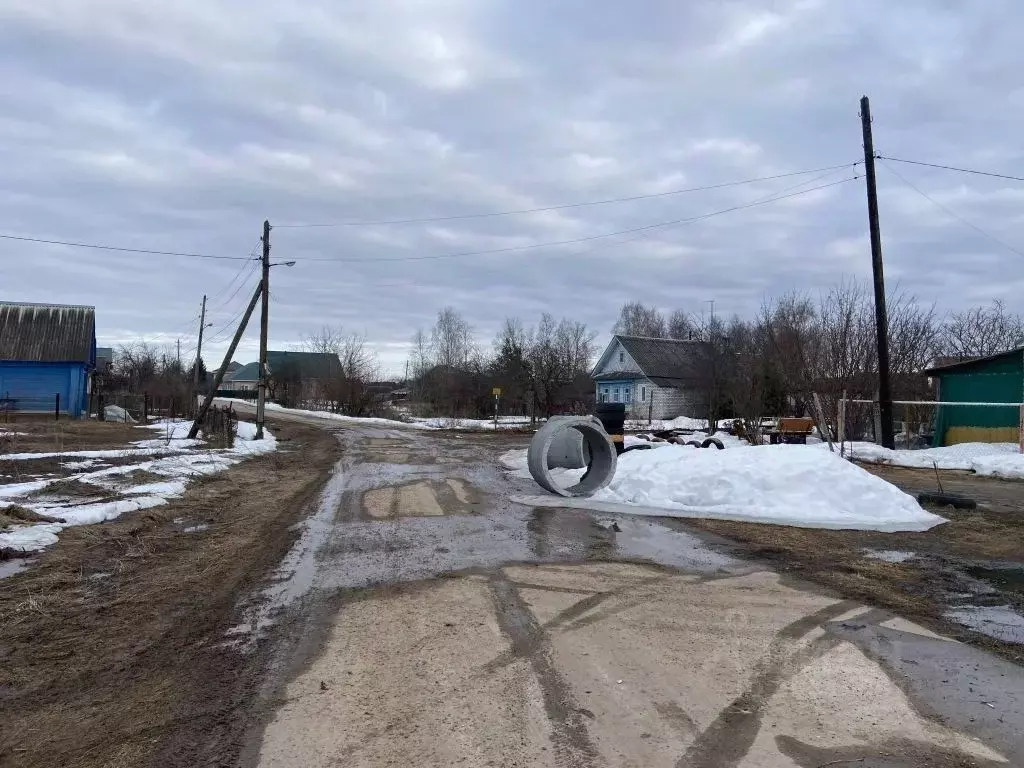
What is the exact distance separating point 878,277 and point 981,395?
5.21 meters

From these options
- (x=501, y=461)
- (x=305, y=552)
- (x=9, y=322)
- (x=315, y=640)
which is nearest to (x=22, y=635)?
(x=315, y=640)

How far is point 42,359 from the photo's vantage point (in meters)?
38.6

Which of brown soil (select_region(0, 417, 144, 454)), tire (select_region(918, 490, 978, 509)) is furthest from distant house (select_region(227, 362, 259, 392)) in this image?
tire (select_region(918, 490, 978, 509))

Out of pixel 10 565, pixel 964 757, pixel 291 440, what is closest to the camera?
pixel 964 757

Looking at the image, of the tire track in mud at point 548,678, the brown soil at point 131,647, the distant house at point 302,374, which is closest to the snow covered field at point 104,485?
the brown soil at point 131,647

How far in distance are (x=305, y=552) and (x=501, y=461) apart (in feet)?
39.8

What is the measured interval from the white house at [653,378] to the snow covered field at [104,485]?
34602 millimetres

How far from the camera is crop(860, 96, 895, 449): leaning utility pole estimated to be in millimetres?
20859

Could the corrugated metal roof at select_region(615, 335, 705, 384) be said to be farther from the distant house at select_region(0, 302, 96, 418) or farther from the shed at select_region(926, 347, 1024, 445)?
the distant house at select_region(0, 302, 96, 418)

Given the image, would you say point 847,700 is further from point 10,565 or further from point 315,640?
point 10,565

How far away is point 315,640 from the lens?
524 cm

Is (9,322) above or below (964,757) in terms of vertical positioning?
above

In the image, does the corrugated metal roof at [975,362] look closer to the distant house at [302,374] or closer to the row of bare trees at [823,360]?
the row of bare trees at [823,360]

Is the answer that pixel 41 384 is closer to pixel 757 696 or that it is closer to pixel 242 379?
pixel 757 696
